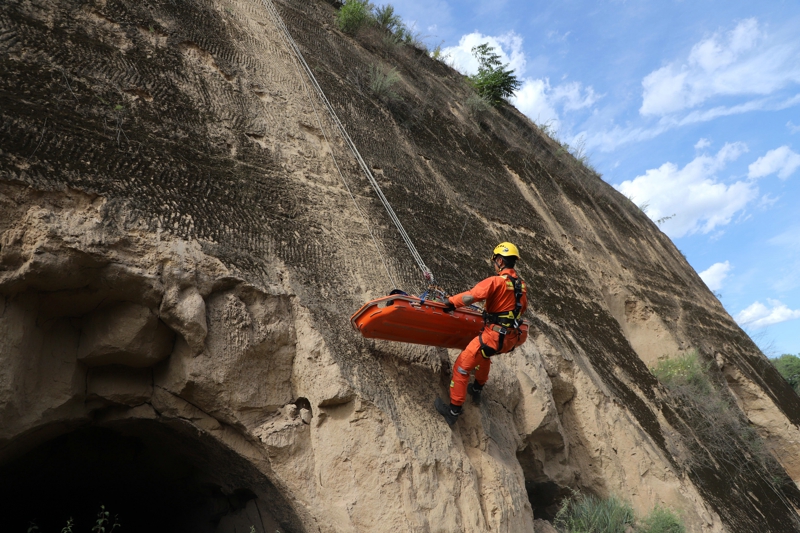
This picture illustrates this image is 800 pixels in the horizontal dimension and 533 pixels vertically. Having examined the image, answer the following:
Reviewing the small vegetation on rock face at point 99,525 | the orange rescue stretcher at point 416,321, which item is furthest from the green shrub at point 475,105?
the small vegetation on rock face at point 99,525

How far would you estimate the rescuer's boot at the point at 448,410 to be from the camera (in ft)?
13.7

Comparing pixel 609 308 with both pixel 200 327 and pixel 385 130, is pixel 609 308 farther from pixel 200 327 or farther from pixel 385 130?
pixel 200 327

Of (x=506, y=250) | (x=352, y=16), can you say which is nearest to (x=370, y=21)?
(x=352, y=16)

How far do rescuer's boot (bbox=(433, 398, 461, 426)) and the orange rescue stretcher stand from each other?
426 mm

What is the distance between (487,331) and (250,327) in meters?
1.64

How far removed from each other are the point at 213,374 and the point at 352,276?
1375 mm

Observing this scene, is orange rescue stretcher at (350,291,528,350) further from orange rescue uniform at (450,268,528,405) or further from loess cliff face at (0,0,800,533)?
loess cliff face at (0,0,800,533)

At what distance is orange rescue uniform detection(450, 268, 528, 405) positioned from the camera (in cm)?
419

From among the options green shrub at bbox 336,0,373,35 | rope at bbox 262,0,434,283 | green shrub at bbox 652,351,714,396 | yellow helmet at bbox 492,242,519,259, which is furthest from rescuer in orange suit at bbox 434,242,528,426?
green shrub at bbox 336,0,373,35

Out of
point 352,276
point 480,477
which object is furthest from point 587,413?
point 352,276

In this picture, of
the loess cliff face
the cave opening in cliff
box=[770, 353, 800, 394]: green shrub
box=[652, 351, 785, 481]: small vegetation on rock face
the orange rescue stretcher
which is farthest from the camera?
box=[770, 353, 800, 394]: green shrub

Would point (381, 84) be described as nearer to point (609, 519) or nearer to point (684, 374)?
point (609, 519)

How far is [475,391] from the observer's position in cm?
453

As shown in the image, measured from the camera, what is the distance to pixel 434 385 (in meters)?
4.46
